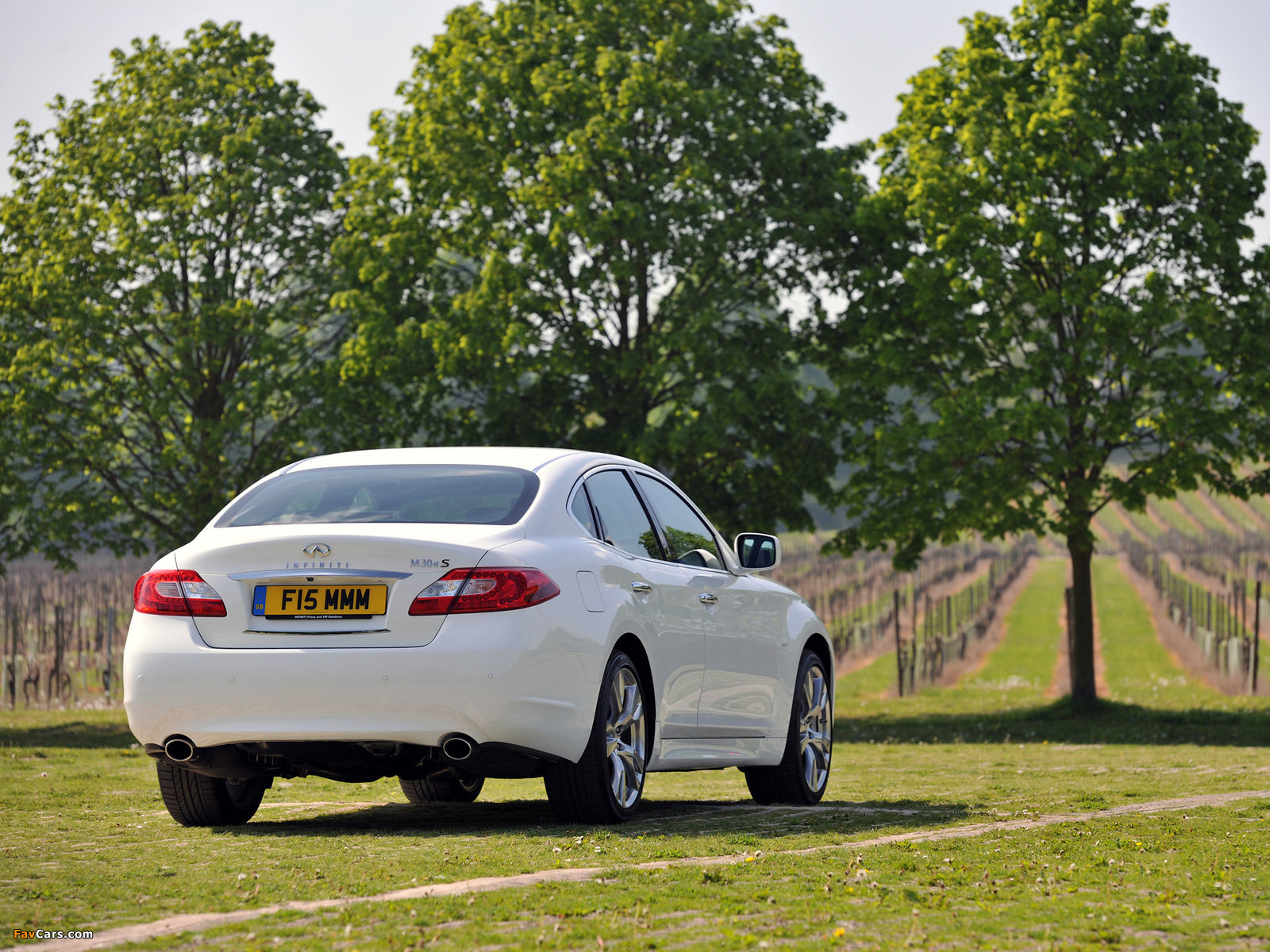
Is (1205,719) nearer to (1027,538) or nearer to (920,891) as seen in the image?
(920,891)

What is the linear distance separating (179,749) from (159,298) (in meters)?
22.4

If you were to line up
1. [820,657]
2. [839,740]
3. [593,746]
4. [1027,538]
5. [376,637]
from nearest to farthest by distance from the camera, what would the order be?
[376,637], [593,746], [820,657], [839,740], [1027,538]

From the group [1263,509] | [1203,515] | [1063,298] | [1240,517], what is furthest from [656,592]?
[1203,515]

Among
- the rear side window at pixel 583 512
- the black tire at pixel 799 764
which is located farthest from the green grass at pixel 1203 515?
the rear side window at pixel 583 512

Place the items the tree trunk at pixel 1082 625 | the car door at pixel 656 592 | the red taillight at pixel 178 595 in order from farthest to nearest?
the tree trunk at pixel 1082 625
the car door at pixel 656 592
the red taillight at pixel 178 595

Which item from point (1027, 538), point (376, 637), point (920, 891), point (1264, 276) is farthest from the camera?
point (1027, 538)

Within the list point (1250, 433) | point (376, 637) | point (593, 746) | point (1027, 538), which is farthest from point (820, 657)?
point (1027, 538)

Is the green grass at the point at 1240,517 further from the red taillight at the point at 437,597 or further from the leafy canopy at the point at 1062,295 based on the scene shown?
the red taillight at the point at 437,597

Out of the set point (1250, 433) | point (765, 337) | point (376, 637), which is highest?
point (765, 337)

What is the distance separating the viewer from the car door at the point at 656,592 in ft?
25.3

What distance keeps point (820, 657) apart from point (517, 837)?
3.53 m

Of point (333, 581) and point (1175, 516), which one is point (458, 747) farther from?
point (1175, 516)

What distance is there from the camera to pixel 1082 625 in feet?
84.9

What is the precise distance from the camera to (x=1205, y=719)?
23.0 m
